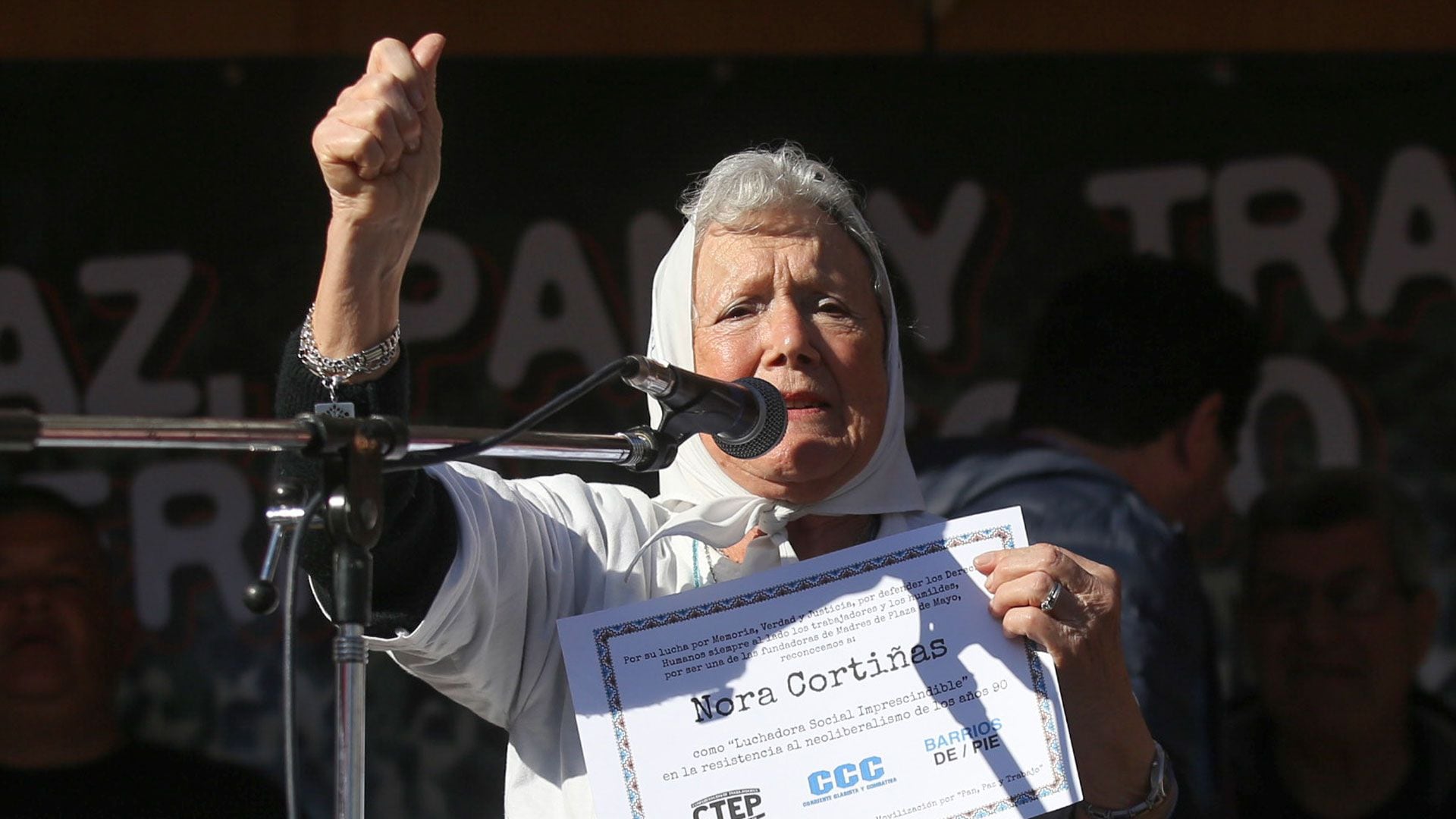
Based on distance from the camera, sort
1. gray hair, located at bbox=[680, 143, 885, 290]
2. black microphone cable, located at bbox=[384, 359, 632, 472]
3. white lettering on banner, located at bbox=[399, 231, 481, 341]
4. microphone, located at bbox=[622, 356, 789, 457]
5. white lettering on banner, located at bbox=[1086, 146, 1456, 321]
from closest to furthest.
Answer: black microphone cable, located at bbox=[384, 359, 632, 472]
microphone, located at bbox=[622, 356, 789, 457]
gray hair, located at bbox=[680, 143, 885, 290]
white lettering on banner, located at bbox=[399, 231, 481, 341]
white lettering on banner, located at bbox=[1086, 146, 1456, 321]

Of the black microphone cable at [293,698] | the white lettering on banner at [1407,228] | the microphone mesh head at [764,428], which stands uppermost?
the white lettering on banner at [1407,228]

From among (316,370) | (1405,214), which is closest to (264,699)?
(316,370)

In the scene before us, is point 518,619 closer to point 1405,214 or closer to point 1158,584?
point 1158,584

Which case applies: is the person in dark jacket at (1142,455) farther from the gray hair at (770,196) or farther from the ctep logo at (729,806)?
the ctep logo at (729,806)

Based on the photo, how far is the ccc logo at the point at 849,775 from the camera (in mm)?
1781

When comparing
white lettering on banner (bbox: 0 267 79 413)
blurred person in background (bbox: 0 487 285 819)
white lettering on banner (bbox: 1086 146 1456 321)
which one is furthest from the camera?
white lettering on banner (bbox: 1086 146 1456 321)

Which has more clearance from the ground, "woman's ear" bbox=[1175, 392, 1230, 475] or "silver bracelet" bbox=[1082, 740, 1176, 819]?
"woman's ear" bbox=[1175, 392, 1230, 475]

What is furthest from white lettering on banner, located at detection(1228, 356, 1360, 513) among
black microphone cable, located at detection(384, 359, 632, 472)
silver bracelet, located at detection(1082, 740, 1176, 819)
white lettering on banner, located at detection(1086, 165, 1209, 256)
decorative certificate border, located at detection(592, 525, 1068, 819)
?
black microphone cable, located at detection(384, 359, 632, 472)

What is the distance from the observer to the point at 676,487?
214cm

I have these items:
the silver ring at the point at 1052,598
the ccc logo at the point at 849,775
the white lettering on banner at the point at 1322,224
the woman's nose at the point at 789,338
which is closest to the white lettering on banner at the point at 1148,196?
the white lettering on banner at the point at 1322,224

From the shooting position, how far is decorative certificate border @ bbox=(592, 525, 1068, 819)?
1778mm

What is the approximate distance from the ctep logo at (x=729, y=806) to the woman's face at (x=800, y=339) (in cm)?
43

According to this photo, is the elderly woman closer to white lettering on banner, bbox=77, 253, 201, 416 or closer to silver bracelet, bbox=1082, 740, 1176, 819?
silver bracelet, bbox=1082, 740, 1176, 819

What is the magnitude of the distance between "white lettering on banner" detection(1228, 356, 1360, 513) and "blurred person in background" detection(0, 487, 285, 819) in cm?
250
